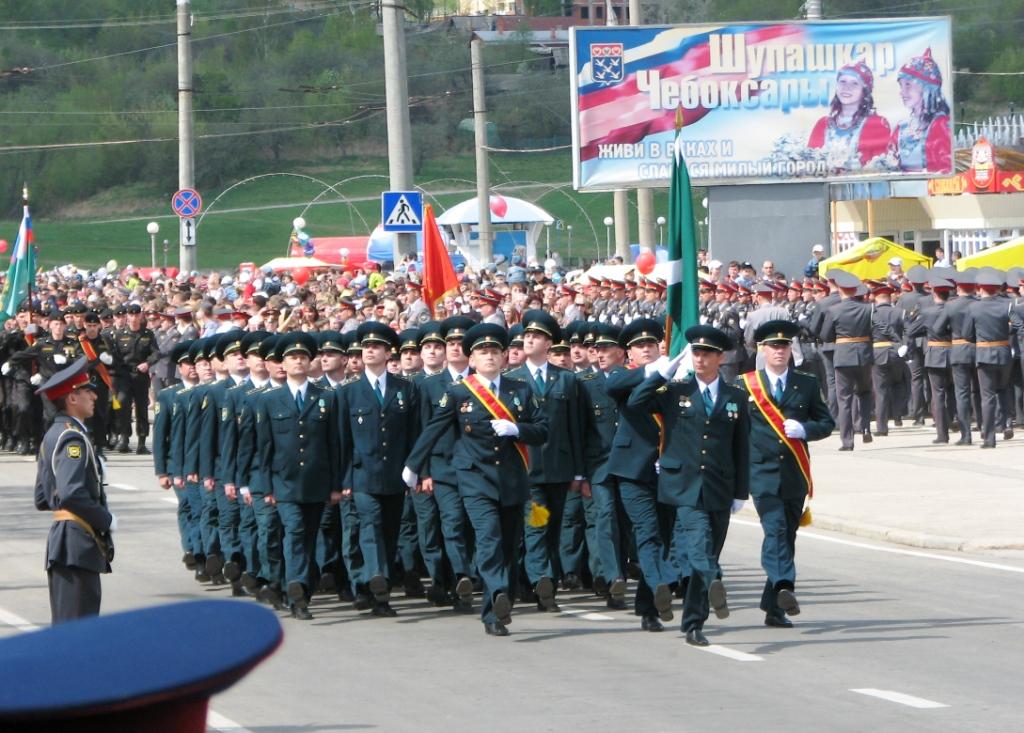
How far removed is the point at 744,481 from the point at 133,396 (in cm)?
1497

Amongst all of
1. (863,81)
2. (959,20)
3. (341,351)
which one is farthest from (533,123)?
(341,351)

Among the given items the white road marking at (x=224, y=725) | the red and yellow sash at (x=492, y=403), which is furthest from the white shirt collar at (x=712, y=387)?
the white road marking at (x=224, y=725)

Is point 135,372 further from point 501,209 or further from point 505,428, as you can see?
point 501,209

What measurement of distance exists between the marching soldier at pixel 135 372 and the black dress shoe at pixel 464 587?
13.0 meters

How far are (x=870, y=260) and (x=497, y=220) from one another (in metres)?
37.3

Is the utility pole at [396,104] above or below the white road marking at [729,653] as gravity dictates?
above

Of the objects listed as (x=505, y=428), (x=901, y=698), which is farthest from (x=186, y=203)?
(x=901, y=698)

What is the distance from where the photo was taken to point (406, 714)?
8.49 metres

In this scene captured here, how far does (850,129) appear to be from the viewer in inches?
1303

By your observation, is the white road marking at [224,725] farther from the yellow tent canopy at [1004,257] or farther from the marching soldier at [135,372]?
the yellow tent canopy at [1004,257]

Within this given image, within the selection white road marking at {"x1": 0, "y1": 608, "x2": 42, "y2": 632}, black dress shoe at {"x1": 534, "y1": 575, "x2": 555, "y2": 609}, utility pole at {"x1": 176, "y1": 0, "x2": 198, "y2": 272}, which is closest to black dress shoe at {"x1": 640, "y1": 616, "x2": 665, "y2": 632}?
black dress shoe at {"x1": 534, "y1": 575, "x2": 555, "y2": 609}

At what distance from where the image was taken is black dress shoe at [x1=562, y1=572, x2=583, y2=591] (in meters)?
12.6

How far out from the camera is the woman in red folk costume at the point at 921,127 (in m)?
33.2

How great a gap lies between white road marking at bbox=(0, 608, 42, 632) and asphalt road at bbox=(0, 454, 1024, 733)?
21mm
